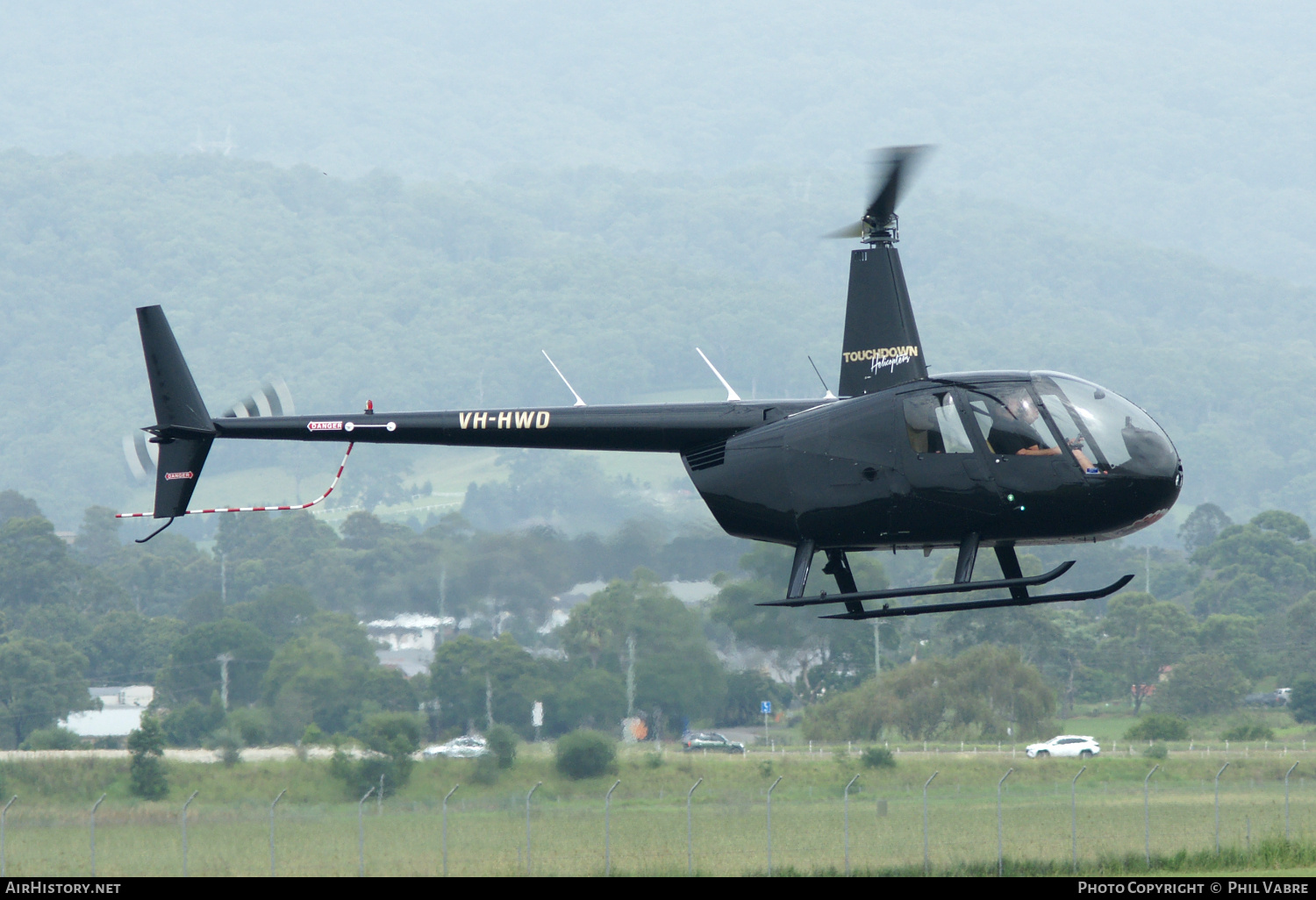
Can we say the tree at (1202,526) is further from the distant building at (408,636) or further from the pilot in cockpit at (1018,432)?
the pilot in cockpit at (1018,432)

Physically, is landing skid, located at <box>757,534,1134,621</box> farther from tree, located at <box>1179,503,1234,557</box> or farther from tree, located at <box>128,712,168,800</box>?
tree, located at <box>1179,503,1234,557</box>

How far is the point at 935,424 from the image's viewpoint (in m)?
14.6

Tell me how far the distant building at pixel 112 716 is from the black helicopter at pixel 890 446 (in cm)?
4208

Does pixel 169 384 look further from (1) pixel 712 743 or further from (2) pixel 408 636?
(2) pixel 408 636

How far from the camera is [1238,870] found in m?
24.9

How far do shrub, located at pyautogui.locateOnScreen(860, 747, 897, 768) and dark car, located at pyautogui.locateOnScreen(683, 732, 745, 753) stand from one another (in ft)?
17.5

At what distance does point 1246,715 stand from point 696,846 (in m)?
41.4

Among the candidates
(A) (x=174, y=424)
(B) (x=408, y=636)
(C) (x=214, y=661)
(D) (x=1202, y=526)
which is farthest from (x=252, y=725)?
(D) (x=1202, y=526)

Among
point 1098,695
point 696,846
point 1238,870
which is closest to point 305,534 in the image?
point 1098,695

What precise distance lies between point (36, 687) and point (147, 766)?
23.5m

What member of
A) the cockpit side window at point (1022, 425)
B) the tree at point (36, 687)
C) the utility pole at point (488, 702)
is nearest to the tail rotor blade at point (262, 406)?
the cockpit side window at point (1022, 425)

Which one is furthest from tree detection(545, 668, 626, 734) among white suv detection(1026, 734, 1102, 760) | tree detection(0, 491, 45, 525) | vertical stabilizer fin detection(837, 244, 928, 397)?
tree detection(0, 491, 45, 525)

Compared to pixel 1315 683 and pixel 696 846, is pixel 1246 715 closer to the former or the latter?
pixel 1315 683

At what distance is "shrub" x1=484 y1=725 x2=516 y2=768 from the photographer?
39656 mm
